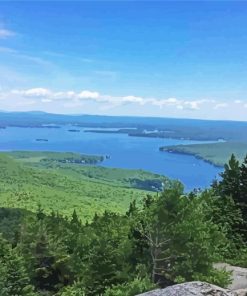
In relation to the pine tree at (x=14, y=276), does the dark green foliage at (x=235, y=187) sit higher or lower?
higher

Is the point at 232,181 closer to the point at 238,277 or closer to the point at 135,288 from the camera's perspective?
the point at 238,277

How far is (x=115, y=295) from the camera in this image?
20391 millimetres

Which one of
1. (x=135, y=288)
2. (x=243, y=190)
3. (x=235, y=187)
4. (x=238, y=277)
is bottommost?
(x=238, y=277)

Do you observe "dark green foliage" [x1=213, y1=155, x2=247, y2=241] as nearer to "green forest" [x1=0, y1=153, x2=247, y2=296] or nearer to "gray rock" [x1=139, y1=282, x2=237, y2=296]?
"green forest" [x1=0, y1=153, x2=247, y2=296]

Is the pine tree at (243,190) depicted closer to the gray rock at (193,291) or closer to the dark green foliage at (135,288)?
the dark green foliage at (135,288)

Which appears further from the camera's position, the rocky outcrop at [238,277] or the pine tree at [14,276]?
the pine tree at [14,276]

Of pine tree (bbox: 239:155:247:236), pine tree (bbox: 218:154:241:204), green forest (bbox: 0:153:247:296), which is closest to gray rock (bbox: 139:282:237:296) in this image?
green forest (bbox: 0:153:247:296)

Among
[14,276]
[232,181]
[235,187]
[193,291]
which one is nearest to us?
[193,291]

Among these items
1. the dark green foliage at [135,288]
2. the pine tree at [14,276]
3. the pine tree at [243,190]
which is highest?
the pine tree at [243,190]

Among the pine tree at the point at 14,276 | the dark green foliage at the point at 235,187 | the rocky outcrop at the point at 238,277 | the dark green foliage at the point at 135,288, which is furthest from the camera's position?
the dark green foliage at the point at 235,187

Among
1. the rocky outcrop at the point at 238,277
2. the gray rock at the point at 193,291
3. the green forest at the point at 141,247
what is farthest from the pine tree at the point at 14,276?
the gray rock at the point at 193,291

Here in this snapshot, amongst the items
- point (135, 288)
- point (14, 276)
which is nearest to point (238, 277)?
point (135, 288)

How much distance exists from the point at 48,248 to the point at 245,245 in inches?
532

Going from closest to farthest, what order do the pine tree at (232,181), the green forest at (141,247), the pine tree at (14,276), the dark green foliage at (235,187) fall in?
the green forest at (141,247), the pine tree at (14,276), the dark green foliage at (235,187), the pine tree at (232,181)
